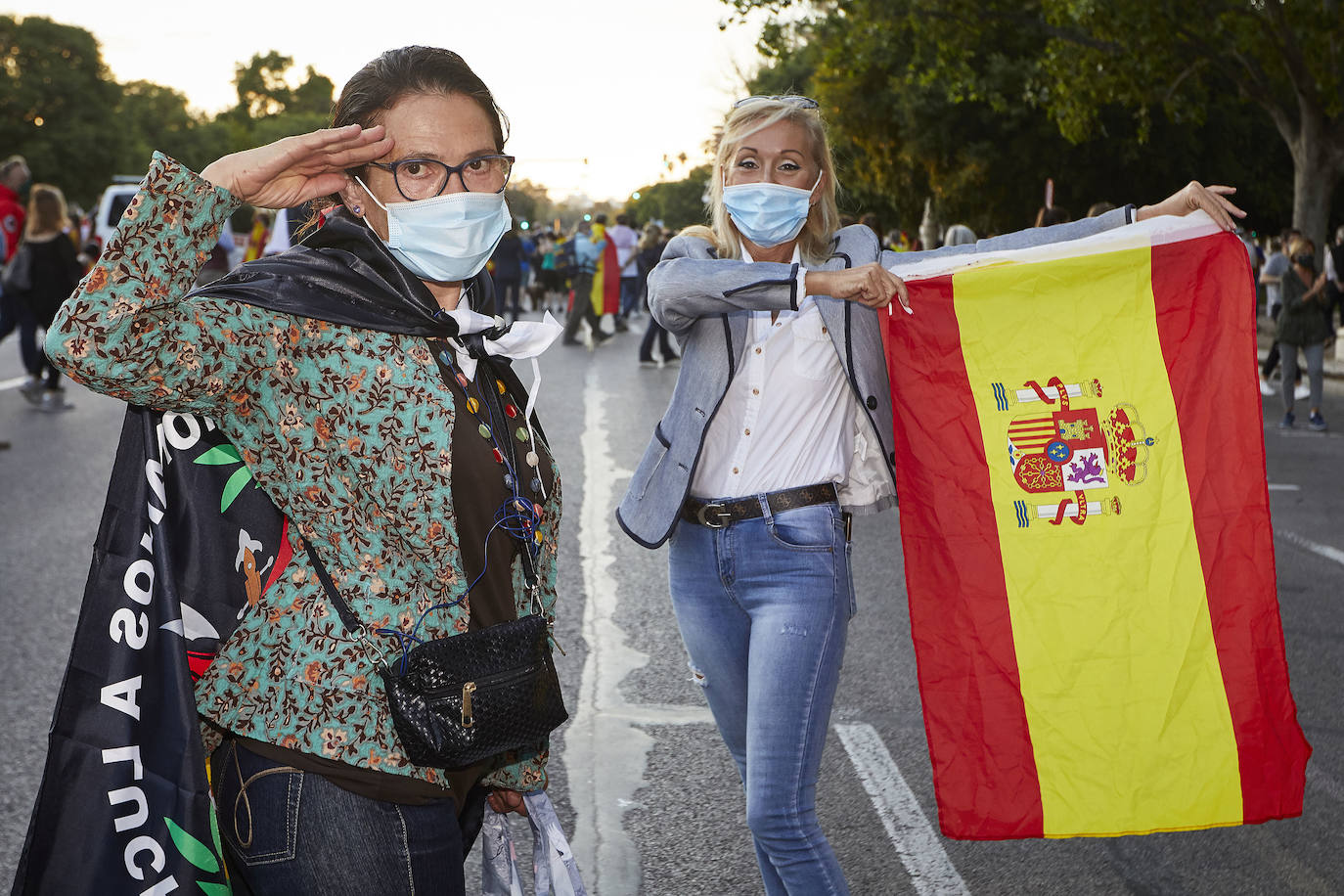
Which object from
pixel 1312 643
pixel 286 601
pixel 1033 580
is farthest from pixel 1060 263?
pixel 1312 643

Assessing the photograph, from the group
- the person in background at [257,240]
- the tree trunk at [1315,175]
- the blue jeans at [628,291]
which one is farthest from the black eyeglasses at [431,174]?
the blue jeans at [628,291]

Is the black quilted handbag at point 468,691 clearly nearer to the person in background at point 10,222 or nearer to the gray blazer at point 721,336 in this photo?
the gray blazer at point 721,336

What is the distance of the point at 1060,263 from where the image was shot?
326 centimetres

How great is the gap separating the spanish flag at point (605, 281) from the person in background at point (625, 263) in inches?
17.7

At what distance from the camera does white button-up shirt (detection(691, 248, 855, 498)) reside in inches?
124

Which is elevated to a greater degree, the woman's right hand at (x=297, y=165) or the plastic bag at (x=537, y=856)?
the woman's right hand at (x=297, y=165)

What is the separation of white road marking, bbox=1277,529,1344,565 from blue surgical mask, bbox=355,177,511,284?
6.49m

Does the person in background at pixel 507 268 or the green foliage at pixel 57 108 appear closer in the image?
the person in background at pixel 507 268

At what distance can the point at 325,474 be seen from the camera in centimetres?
210

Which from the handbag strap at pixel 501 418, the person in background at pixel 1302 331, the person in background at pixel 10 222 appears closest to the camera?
the handbag strap at pixel 501 418

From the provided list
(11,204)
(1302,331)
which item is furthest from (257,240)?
(1302,331)

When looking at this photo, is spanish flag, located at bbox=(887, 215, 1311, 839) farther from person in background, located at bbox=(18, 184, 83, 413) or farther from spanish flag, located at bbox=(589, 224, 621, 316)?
spanish flag, located at bbox=(589, 224, 621, 316)

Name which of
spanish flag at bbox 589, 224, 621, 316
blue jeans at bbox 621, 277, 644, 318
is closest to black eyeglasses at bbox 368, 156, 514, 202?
spanish flag at bbox 589, 224, 621, 316

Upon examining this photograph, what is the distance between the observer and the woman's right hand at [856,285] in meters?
3.02
